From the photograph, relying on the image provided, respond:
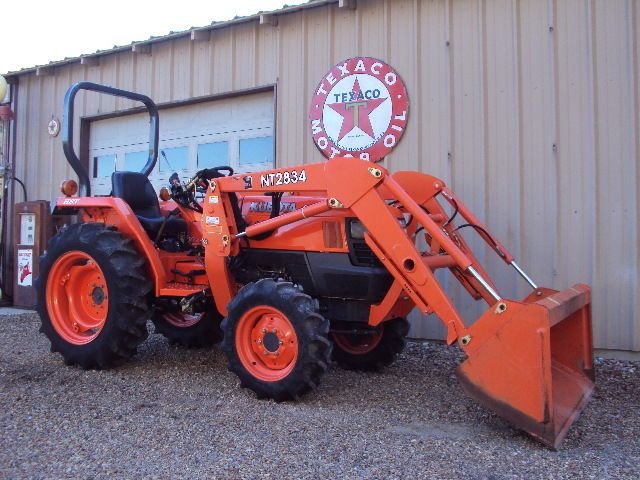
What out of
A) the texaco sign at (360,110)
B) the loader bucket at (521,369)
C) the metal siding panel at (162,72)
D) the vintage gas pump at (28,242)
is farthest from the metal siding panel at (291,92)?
the loader bucket at (521,369)

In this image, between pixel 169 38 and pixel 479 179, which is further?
pixel 169 38

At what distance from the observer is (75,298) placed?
527cm

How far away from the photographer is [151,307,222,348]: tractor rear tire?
5.68m

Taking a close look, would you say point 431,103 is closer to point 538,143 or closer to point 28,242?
point 538,143

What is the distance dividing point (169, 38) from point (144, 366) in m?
4.97

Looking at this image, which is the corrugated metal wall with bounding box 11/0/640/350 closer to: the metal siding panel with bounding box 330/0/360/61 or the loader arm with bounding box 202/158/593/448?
the metal siding panel with bounding box 330/0/360/61

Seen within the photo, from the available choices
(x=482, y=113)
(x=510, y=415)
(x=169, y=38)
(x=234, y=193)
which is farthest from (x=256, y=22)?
(x=510, y=415)

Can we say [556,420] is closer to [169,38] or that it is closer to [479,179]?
[479,179]

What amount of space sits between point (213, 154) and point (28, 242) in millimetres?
3157

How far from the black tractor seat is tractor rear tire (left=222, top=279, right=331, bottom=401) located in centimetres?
147

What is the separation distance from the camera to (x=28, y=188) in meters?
9.73

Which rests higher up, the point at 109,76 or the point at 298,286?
the point at 109,76

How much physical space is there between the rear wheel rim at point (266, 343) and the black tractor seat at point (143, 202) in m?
1.57

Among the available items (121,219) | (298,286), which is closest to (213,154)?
(121,219)
